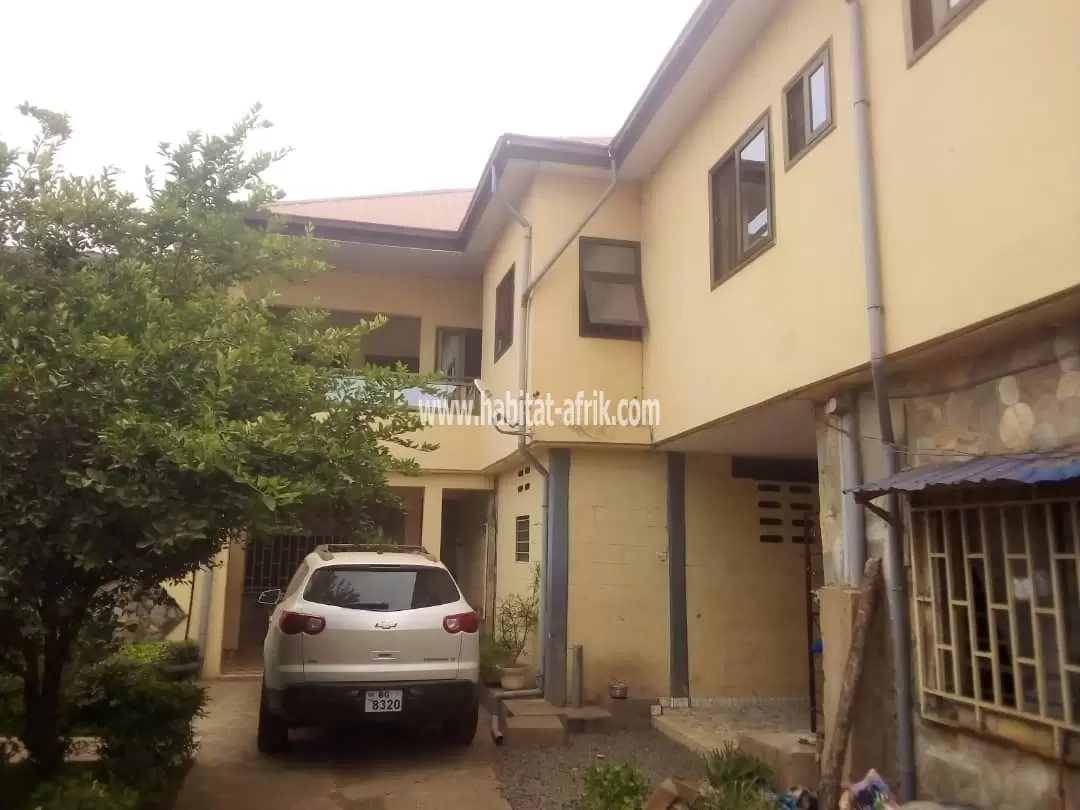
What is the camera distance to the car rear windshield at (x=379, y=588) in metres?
6.35

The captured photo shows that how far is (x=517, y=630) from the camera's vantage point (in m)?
9.26

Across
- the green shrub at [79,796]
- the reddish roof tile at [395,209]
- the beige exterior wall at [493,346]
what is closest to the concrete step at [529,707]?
the beige exterior wall at [493,346]

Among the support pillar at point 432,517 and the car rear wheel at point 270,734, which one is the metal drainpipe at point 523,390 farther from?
the support pillar at point 432,517

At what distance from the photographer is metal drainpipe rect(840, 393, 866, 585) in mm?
5094

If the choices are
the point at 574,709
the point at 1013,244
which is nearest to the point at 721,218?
the point at 1013,244

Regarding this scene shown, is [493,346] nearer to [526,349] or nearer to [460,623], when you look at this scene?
[526,349]

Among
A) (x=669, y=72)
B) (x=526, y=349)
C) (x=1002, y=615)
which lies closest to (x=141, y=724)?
(x=1002, y=615)

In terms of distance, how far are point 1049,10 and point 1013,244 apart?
1.01m

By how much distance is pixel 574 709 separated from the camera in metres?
7.93

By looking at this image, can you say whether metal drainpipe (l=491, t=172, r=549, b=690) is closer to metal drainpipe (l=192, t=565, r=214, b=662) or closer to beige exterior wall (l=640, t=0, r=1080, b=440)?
beige exterior wall (l=640, t=0, r=1080, b=440)

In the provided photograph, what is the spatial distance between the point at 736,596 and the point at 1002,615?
471 centimetres

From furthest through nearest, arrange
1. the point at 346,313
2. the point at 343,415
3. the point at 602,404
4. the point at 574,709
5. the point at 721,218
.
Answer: the point at 346,313, the point at 602,404, the point at 574,709, the point at 721,218, the point at 343,415

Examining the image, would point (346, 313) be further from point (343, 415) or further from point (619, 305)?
point (343, 415)

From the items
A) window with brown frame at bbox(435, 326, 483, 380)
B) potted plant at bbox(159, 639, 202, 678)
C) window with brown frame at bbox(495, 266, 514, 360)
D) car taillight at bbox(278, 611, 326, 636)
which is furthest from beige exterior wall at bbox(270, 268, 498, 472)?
car taillight at bbox(278, 611, 326, 636)
